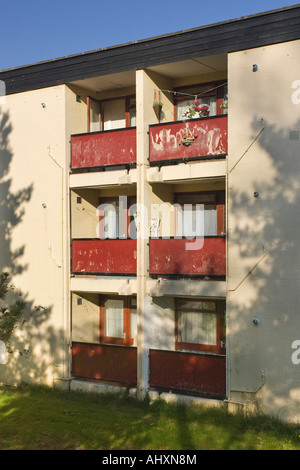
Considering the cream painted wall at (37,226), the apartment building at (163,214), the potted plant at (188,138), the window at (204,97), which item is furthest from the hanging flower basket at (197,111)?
the cream painted wall at (37,226)

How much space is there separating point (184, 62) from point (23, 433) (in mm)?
10730

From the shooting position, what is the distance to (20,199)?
18.3 m

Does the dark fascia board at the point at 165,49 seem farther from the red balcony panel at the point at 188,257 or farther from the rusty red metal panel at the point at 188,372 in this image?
the rusty red metal panel at the point at 188,372

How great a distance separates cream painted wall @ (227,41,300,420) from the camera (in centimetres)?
1386

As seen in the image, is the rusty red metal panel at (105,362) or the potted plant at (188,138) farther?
the rusty red metal panel at (105,362)

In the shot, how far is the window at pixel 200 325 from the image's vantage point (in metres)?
16.5

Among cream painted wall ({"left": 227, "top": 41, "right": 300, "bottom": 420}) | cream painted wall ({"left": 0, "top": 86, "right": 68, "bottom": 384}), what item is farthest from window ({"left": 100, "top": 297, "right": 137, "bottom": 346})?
cream painted wall ({"left": 227, "top": 41, "right": 300, "bottom": 420})

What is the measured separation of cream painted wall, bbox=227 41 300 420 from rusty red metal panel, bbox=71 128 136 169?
3.39 meters

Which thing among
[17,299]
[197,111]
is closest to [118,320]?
[17,299]

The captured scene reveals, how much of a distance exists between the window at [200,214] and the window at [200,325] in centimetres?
212

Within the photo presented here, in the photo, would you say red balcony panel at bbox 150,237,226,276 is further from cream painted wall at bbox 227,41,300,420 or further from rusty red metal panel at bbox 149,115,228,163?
rusty red metal panel at bbox 149,115,228,163

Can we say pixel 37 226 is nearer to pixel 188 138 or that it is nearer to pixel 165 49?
pixel 188 138

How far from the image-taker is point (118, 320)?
1855 centimetres

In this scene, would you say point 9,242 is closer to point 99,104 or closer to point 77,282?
point 77,282
